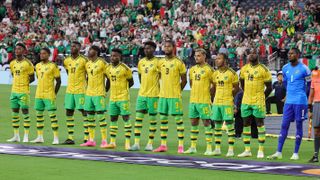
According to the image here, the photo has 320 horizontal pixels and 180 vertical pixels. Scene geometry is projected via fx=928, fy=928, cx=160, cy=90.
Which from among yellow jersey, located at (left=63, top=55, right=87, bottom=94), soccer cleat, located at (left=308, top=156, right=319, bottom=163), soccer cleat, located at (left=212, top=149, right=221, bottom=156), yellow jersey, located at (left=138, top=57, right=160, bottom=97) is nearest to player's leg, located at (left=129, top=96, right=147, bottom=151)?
yellow jersey, located at (left=138, top=57, right=160, bottom=97)

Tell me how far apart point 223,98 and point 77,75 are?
3.77 meters

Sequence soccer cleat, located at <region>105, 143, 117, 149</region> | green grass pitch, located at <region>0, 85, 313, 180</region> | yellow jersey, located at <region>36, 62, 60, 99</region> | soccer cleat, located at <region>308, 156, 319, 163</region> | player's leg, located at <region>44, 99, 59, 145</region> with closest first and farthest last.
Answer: green grass pitch, located at <region>0, 85, 313, 180</region>
soccer cleat, located at <region>308, 156, 319, 163</region>
soccer cleat, located at <region>105, 143, 117, 149</region>
player's leg, located at <region>44, 99, 59, 145</region>
yellow jersey, located at <region>36, 62, 60, 99</region>

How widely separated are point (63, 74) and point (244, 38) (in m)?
8.64

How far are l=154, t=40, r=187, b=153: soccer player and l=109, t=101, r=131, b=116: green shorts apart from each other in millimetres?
747

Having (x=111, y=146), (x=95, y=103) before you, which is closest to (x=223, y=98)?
(x=111, y=146)

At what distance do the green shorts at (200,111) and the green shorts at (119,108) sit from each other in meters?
1.48

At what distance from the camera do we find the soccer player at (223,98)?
727 inches

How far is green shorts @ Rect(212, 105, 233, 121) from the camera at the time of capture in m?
18.4

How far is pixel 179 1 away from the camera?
4825 cm

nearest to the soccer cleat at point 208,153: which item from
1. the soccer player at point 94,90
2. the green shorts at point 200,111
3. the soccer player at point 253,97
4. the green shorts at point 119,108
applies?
the soccer player at point 253,97

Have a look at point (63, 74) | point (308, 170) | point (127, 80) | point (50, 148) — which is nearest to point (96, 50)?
point (127, 80)

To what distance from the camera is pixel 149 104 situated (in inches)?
768

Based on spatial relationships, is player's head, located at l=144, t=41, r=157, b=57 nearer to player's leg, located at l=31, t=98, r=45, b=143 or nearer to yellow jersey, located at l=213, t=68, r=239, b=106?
yellow jersey, located at l=213, t=68, r=239, b=106

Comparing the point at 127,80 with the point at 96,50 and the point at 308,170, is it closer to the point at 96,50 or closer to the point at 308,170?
the point at 96,50
